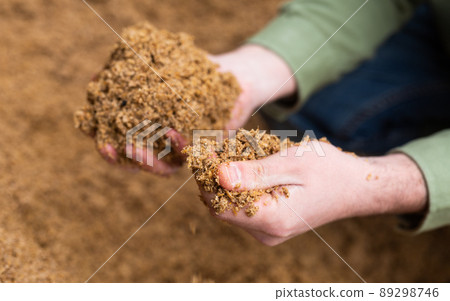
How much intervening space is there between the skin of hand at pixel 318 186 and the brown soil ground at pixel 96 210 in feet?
1.53

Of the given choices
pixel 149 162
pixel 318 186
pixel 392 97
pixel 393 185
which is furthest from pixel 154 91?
pixel 392 97

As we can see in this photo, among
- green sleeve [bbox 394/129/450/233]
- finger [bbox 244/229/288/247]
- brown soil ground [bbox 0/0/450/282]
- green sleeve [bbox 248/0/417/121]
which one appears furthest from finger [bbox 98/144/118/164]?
green sleeve [bbox 394/129/450/233]

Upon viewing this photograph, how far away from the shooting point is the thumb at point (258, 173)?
705 millimetres

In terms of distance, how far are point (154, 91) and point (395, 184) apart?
1.97 feet

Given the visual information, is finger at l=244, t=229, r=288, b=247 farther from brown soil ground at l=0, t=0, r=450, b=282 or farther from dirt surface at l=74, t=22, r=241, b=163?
brown soil ground at l=0, t=0, r=450, b=282

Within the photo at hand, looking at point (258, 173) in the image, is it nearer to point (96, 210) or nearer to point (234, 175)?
point (234, 175)

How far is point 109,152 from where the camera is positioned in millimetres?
980

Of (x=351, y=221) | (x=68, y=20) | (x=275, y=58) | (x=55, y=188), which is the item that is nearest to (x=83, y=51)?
(x=68, y=20)

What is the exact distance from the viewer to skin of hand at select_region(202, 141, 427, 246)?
2.43 feet

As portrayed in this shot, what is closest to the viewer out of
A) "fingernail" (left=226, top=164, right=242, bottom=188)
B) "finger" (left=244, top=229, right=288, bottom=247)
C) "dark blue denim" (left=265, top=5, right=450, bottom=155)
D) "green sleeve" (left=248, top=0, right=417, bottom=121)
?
"fingernail" (left=226, top=164, right=242, bottom=188)

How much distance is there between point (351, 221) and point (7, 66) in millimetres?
1431

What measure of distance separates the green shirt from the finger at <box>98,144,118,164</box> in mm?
557

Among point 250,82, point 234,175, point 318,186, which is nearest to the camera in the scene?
point 234,175

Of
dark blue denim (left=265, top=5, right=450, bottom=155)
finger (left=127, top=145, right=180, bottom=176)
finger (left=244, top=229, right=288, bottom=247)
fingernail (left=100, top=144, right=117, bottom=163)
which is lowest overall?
finger (left=244, top=229, right=288, bottom=247)
